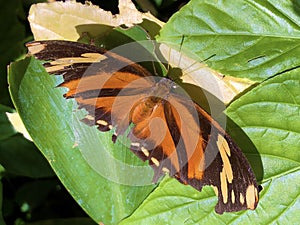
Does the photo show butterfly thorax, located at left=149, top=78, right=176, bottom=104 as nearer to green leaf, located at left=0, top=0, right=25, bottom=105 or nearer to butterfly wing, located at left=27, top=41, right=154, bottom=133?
butterfly wing, located at left=27, top=41, right=154, bottom=133

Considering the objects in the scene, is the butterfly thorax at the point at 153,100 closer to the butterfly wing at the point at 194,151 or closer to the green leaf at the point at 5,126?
the butterfly wing at the point at 194,151

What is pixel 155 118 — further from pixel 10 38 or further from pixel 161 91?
pixel 10 38

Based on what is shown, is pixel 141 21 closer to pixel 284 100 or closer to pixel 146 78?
pixel 146 78

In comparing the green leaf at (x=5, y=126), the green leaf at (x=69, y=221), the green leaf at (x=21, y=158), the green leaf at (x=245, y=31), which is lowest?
the green leaf at (x=69, y=221)

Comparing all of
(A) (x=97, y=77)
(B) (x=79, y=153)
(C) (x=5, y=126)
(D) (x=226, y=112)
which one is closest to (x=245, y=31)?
(D) (x=226, y=112)

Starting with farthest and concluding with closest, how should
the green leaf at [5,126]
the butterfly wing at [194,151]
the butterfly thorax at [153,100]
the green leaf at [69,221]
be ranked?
the green leaf at [69,221]
the green leaf at [5,126]
the butterfly thorax at [153,100]
the butterfly wing at [194,151]

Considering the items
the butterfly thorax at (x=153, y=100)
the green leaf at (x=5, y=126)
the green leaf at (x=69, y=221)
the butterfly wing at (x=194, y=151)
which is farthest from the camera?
the green leaf at (x=69, y=221)

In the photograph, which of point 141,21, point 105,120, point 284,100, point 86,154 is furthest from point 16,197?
point 284,100

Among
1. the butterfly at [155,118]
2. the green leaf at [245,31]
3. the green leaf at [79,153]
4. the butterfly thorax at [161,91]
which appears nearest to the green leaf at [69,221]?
the green leaf at [79,153]
